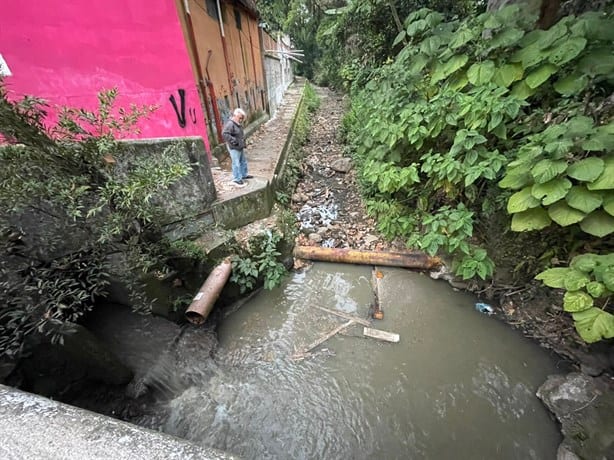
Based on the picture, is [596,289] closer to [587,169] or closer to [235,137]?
[587,169]

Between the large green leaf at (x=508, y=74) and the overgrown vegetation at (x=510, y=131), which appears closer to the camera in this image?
the overgrown vegetation at (x=510, y=131)

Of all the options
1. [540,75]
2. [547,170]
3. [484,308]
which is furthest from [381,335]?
[540,75]

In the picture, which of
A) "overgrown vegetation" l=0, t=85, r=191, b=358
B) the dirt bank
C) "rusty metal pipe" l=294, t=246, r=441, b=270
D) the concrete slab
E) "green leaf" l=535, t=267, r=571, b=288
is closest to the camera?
the concrete slab

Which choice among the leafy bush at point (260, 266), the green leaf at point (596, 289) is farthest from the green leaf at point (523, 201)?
the leafy bush at point (260, 266)

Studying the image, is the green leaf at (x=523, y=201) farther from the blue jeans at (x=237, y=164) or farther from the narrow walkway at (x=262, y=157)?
the blue jeans at (x=237, y=164)

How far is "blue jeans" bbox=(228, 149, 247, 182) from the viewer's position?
495 cm

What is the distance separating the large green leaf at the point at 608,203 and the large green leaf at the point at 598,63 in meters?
1.19

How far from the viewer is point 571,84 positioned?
8.87ft

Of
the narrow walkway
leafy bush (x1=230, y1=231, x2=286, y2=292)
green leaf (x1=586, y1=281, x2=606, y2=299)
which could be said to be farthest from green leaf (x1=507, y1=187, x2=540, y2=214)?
the narrow walkway

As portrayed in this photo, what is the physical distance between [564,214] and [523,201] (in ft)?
1.13

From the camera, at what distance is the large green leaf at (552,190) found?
2480mm

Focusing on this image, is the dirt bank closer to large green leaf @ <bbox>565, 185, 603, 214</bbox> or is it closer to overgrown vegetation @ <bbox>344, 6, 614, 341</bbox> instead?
overgrown vegetation @ <bbox>344, 6, 614, 341</bbox>

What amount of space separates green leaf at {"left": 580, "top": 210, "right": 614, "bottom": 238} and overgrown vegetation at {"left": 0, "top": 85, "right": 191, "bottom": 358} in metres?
3.94

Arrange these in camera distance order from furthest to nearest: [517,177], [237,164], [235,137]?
[237,164] → [235,137] → [517,177]
